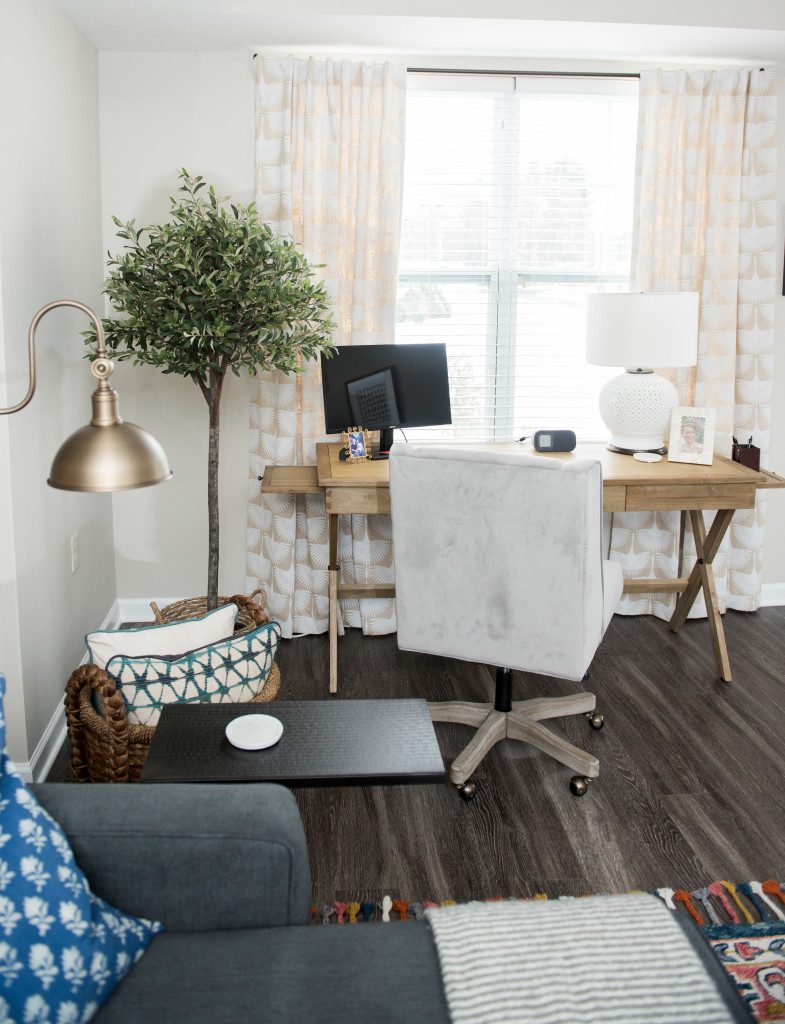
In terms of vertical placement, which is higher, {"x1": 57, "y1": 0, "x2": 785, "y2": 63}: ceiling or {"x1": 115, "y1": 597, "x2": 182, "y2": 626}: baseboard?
{"x1": 57, "y1": 0, "x2": 785, "y2": 63}: ceiling

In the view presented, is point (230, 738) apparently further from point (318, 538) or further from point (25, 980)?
point (318, 538)

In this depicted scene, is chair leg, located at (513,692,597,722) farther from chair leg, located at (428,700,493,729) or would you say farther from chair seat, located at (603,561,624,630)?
chair seat, located at (603,561,624,630)

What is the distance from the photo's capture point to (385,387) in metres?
3.60

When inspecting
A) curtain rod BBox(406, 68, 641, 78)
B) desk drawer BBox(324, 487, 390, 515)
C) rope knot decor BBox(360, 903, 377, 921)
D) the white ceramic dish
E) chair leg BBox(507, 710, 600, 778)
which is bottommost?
rope knot decor BBox(360, 903, 377, 921)

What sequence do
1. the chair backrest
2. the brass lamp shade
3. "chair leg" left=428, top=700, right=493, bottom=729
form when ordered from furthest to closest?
1. "chair leg" left=428, top=700, right=493, bottom=729
2. the chair backrest
3. the brass lamp shade

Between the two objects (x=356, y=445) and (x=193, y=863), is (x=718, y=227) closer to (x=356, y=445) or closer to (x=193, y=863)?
(x=356, y=445)

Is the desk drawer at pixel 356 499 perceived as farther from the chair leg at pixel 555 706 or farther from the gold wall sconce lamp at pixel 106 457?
the gold wall sconce lamp at pixel 106 457

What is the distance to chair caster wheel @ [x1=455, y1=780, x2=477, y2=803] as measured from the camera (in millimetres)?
2736

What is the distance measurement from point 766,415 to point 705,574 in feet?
2.59

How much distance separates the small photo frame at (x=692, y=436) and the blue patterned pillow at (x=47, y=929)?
265 centimetres

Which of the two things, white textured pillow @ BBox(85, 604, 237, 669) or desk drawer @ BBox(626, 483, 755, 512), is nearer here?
white textured pillow @ BBox(85, 604, 237, 669)

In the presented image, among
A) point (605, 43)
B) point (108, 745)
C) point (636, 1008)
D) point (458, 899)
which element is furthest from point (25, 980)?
point (605, 43)

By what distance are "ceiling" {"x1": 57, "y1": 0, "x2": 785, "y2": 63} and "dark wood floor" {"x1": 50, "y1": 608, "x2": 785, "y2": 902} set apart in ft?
7.57

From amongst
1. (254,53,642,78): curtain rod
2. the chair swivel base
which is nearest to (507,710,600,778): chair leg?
the chair swivel base
